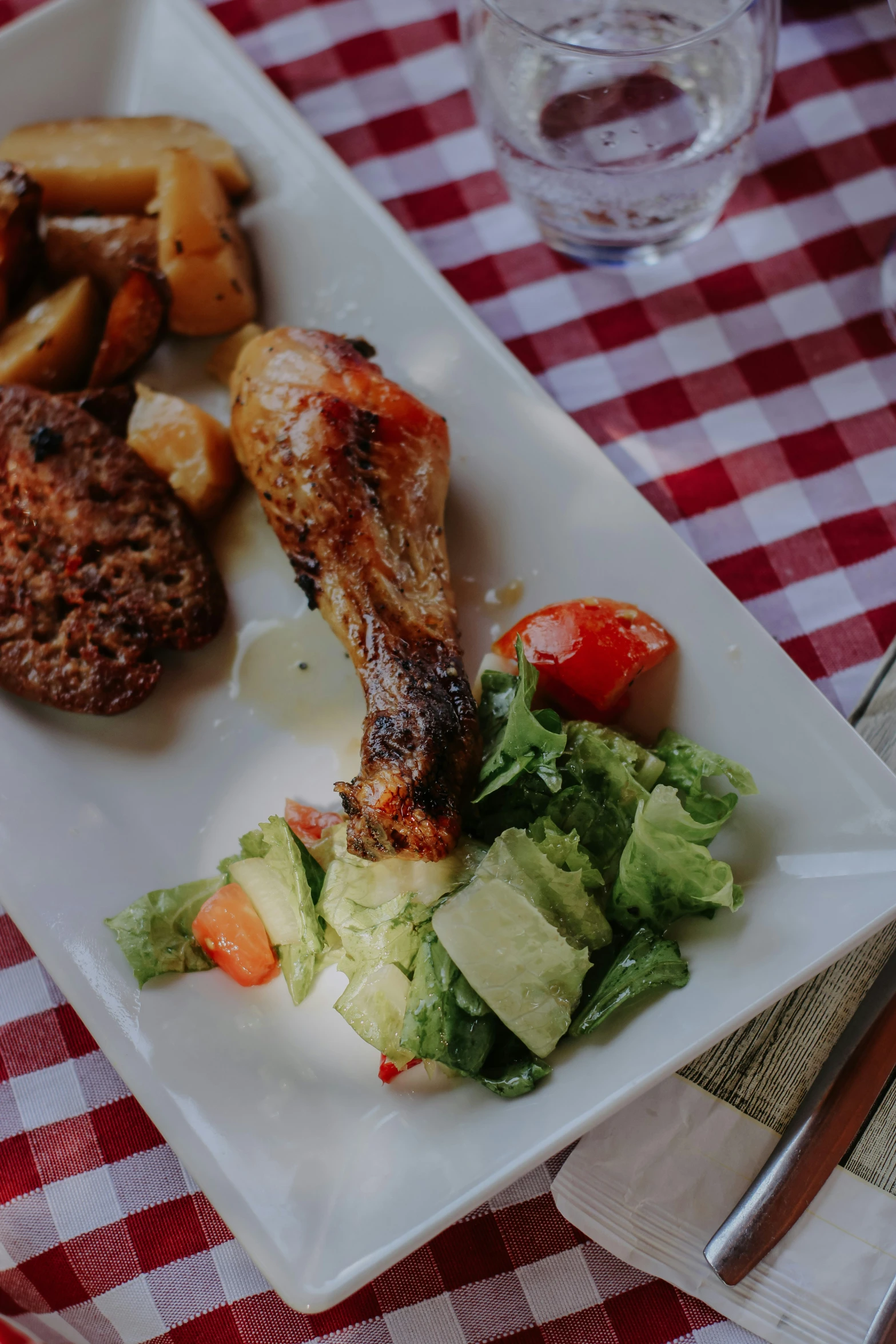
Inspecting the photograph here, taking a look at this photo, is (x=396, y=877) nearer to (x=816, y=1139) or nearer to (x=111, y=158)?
(x=816, y=1139)

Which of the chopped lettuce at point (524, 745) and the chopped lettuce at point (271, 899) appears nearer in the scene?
the chopped lettuce at point (524, 745)

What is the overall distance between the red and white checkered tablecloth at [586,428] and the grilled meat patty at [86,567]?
1.98 ft

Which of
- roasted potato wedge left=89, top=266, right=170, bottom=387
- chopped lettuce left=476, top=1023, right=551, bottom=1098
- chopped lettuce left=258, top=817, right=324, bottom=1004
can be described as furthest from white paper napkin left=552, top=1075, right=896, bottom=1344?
roasted potato wedge left=89, top=266, right=170, bottom=387

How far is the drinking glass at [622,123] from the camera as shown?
8.43 feet

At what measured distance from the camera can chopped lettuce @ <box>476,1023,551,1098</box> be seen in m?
1.84

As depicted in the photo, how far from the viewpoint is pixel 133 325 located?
250cm

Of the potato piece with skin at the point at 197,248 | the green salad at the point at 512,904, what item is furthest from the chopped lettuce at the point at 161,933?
the potato piece with skin at the point at 197,248

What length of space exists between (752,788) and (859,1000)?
0.52 meters

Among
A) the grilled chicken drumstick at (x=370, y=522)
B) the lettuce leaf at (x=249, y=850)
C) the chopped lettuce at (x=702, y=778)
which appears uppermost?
the grilled chicken drumstick at (x=370, y=522)

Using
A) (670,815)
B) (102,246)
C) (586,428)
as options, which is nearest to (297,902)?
(670,815)

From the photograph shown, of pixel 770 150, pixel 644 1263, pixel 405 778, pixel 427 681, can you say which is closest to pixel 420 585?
pixel 427 681

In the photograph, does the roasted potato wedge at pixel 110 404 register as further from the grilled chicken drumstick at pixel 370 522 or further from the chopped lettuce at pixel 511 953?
the chopped lettuce at pixel 511 953

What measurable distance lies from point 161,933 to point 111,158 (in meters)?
1.83

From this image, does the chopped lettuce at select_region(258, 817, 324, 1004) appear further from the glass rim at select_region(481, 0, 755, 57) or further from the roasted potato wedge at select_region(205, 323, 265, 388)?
the glass rim at select_region(481, 0, 755, 57)
